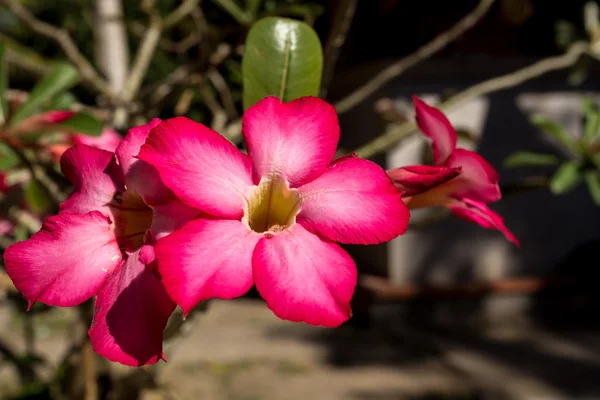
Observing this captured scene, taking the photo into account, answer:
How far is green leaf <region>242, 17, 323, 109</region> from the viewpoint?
20.0 inches

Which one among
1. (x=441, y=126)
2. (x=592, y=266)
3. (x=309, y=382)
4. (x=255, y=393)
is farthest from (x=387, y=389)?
(x=441, y=126)

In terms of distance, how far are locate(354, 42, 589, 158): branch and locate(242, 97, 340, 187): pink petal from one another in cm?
32

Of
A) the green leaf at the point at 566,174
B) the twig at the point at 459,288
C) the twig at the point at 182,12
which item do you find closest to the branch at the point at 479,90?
the green leaf at the point at 566,174

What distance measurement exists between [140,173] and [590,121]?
1.12 metres

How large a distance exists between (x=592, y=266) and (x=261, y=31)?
4.05 m

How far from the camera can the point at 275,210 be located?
0.44 metres

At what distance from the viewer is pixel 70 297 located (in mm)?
384

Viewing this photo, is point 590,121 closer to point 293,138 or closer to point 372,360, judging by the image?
point 293,138

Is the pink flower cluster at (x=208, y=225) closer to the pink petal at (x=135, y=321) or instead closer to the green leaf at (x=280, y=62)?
the pink petal at (x=135, y=321)

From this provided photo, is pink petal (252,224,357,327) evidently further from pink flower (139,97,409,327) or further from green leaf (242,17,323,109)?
green leaf (242,17,323,109)

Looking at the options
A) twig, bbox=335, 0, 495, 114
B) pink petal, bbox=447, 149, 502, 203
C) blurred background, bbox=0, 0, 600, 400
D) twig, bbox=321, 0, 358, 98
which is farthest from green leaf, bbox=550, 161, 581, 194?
blurred background, bbox=0, 0, 600, 400

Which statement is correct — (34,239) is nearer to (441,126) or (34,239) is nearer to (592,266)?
(441,126)

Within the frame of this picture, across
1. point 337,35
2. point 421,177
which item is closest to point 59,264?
point 421,177

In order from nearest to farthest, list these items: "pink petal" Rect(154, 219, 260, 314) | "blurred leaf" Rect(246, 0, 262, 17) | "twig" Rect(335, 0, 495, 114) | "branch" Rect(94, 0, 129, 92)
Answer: "pink petal" Rect(154, 219, 260, 314)
"twig" Rect(335, 0, 495, 114)
"blurred leaf" Rect(246, 0, 262, 17)
"branch" Rect(94, 0, 129, 92)
